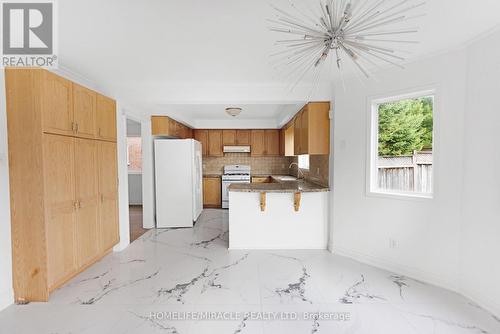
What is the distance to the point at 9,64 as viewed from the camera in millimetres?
2117

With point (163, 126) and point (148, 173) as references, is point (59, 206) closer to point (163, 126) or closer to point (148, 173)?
point (148, 173)

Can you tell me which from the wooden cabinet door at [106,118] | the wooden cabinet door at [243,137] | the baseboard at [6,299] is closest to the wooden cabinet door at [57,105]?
the wooden cabinet door at [106,118]

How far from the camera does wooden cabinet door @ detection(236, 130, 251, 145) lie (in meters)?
6.40

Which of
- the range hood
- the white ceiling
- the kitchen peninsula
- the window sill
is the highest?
the white ceiling

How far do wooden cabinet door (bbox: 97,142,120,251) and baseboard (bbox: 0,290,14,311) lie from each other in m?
0.84

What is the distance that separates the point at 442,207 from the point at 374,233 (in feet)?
2.55

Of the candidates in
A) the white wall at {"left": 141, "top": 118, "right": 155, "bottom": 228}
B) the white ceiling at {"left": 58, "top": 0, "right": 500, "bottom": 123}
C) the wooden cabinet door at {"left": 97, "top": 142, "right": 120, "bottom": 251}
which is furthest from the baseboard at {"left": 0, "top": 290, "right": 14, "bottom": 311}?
the white wall at {"left": 141, "top": 118, "right": 155, "bottom": 228}

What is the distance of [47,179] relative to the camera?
2156mm

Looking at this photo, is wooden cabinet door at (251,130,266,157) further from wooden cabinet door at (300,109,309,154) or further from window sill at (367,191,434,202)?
window sill at (367,191,434,202)

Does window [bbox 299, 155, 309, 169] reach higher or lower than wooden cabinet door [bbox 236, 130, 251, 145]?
→ lower

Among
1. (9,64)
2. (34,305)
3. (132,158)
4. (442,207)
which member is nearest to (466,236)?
(442,207)

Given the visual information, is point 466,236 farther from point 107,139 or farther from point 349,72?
point 107,139

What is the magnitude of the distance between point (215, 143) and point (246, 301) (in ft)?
15.3

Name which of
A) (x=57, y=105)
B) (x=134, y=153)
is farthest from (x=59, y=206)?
(x=134, y=153)
